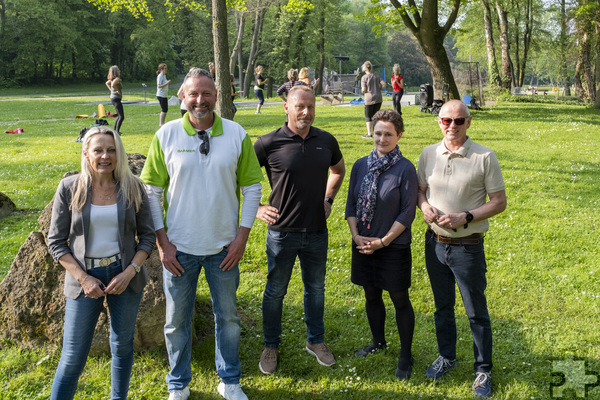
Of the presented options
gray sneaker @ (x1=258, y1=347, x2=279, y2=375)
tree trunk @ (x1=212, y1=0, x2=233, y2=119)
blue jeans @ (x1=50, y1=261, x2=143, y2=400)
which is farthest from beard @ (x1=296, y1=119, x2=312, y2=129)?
tree trunk @ (x1=212, y1=0, x2=233, y2=119)

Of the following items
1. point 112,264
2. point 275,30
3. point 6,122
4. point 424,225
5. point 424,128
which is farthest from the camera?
point 275,30

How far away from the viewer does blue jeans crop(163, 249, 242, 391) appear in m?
3.60

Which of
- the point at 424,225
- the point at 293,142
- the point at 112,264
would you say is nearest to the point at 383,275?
the point at 293,142

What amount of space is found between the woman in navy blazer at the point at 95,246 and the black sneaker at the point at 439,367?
8.06 feet

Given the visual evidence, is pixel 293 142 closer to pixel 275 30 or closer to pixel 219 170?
pixel 219 170

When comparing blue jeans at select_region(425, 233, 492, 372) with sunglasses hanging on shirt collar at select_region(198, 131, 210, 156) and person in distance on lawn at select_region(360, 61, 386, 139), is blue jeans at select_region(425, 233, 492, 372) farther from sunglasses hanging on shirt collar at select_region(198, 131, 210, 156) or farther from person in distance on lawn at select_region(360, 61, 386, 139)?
person in distance on lawn at select_region(360, 61, 386, 139)

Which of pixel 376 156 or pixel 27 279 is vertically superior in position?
pixel 376 156

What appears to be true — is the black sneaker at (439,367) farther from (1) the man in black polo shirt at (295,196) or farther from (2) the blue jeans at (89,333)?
(2) the blue jeans at (89,333)

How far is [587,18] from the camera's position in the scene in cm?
3114

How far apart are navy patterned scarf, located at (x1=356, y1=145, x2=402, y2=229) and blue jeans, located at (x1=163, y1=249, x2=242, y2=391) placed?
3.79 ft

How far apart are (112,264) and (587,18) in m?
36.2

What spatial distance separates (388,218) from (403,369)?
4.29 feet

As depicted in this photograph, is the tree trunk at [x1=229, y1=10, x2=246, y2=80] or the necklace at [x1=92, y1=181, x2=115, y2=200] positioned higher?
the tree trunk at [x1=229, y1=10, x2=246, y2=80]

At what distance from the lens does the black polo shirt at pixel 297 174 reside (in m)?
3.95
